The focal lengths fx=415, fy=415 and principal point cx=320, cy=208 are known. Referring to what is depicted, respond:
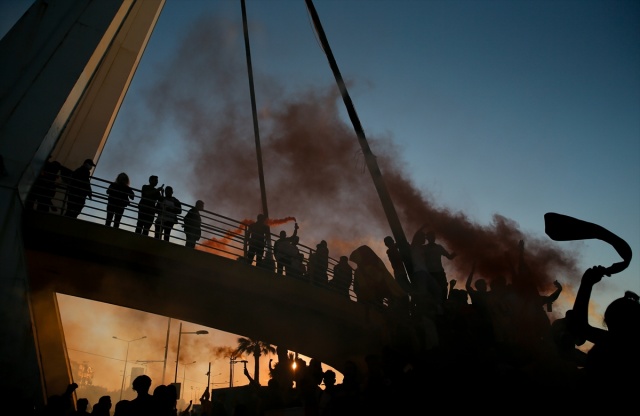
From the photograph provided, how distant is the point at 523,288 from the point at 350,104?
798cm

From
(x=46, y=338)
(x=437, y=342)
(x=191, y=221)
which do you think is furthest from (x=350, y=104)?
(x=46, y=338)

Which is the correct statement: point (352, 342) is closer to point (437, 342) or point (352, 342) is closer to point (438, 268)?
point (438, 268)

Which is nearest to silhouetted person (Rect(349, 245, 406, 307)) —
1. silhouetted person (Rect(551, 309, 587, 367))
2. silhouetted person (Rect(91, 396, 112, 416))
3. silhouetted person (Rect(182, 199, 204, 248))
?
silhouetted person (Rect(182, 199, 204, 248))

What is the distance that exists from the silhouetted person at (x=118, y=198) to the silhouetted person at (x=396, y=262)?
572cm

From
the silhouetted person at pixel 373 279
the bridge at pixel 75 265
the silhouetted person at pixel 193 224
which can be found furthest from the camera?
the silhouetted person at pixel 193 224

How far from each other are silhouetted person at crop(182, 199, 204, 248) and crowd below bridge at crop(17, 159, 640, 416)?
0.11ft

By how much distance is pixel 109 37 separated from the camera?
10.6m

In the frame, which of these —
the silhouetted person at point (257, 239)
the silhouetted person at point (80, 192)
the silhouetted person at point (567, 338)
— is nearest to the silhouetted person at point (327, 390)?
the silhouetted person at point (567, 338)

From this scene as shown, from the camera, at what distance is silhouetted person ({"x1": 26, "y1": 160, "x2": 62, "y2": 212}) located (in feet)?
25.4

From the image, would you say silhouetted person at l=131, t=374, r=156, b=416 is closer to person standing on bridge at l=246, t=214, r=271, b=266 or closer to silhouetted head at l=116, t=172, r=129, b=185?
person standing on bridge at l=246, t=214, r=271, b=266

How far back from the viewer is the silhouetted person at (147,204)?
878 cm

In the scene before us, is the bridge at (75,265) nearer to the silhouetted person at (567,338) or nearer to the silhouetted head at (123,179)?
the silhouetted head at (123,179)

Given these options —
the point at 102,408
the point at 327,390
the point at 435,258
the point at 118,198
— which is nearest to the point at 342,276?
the point at 435,258

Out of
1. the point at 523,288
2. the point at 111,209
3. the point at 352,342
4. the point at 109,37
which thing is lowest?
the point at 523,288
